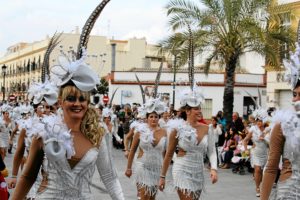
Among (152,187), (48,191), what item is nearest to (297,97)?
(48,191)

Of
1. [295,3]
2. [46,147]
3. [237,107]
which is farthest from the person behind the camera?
[237,107]

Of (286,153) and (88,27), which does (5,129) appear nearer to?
(88,27)

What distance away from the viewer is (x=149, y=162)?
8.67m

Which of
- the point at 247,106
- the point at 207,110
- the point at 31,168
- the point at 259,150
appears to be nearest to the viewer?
the point at 31,168

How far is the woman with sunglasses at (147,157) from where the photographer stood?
8.46m

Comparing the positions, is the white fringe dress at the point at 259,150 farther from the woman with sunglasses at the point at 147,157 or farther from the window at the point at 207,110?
the window at the point at 207,110

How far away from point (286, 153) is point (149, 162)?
4912 millimetres

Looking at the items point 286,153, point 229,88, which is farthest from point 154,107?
point 229,88

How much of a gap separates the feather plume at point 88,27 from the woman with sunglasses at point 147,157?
396 centimetres

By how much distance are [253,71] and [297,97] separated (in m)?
38.4

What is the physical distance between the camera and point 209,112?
3672 centimetres

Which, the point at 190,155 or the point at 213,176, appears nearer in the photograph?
the point at 213,176

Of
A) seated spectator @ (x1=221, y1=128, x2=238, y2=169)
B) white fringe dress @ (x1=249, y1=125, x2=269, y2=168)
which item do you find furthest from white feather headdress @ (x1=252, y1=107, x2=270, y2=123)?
Result: seated spectator @ (x1=221, y1=128, x2=238, y2=169)

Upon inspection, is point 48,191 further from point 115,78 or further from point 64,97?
point 115,78
